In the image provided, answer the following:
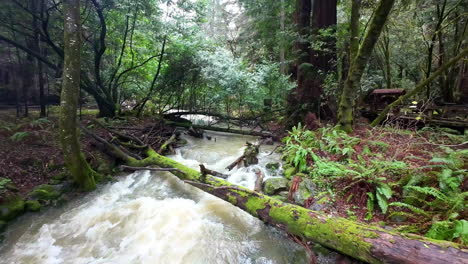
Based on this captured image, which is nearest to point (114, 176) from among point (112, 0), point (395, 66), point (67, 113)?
point (67, 113)

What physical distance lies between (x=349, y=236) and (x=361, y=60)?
5.60m

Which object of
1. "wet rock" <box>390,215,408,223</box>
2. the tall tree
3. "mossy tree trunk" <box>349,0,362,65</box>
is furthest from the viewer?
the tall tree

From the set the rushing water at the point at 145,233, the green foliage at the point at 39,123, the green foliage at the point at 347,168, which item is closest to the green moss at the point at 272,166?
the green foliage at the point at 347,168

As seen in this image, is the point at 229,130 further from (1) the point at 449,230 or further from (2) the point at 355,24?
(1) the point at 449,230

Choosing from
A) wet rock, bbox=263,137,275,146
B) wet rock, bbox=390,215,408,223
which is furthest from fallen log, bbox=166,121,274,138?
wet rock, bbox=390,215,408,223

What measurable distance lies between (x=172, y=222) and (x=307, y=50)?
387 inches

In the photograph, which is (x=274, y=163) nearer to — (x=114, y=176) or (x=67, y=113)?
(x=114, y=176)

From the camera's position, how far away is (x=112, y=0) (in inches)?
342

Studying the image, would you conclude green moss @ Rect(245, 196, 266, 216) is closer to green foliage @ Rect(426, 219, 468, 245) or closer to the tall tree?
green foliage @ Rect(426, 219, 468, 245)

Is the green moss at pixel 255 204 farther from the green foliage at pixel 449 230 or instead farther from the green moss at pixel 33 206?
the green moss at pixel 33 206

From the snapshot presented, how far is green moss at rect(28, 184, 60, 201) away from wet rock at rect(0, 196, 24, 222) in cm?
28

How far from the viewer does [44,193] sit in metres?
4.95

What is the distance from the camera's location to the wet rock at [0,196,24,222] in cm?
419

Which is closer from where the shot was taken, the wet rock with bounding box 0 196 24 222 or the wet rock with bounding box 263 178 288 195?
the wet rock with bounding box 0 196 24 222
